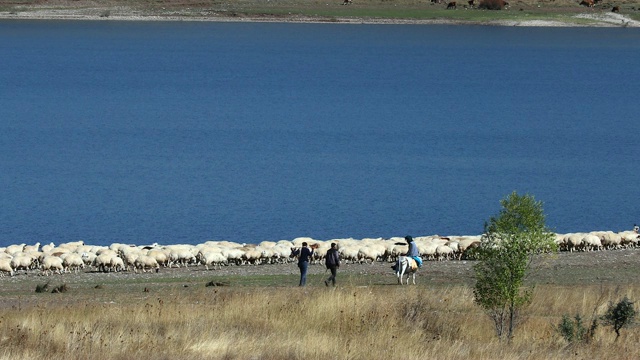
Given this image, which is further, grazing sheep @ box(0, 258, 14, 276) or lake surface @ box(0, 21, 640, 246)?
lake surface @ box(0, 21, 640, 246)

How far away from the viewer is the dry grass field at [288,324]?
15.8m

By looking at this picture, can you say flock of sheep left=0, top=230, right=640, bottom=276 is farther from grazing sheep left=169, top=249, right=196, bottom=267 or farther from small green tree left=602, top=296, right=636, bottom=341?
small green tree left=602, top=296, right=636, bottom=341

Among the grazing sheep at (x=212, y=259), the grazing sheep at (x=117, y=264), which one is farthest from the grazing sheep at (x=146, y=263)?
the grazing sheep at (x=212, y=259)

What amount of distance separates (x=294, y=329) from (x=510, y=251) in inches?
143

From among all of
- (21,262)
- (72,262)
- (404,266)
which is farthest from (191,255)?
(404,266)

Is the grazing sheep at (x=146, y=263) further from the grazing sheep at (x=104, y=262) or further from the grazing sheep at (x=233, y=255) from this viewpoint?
the grazing sheep at (x=233, y=255)

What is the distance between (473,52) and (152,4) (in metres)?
41.2

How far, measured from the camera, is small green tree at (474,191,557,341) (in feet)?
60.3

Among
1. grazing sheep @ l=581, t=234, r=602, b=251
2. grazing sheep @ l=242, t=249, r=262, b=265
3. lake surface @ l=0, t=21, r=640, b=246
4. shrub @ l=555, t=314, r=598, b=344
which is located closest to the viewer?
shrub @ l=555, t=314, r=598, b=344

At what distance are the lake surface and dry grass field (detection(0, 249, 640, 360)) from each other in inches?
792

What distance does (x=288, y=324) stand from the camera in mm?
18312

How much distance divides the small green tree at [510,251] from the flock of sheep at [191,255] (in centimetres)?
1429

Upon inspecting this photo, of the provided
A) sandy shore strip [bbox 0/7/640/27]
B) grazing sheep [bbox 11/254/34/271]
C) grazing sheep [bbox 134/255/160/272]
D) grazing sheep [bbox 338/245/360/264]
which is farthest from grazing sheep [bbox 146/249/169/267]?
sandy shore strip [bbox 0/7/640/27]

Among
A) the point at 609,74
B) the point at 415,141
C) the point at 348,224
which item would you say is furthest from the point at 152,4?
the point at 348,224
